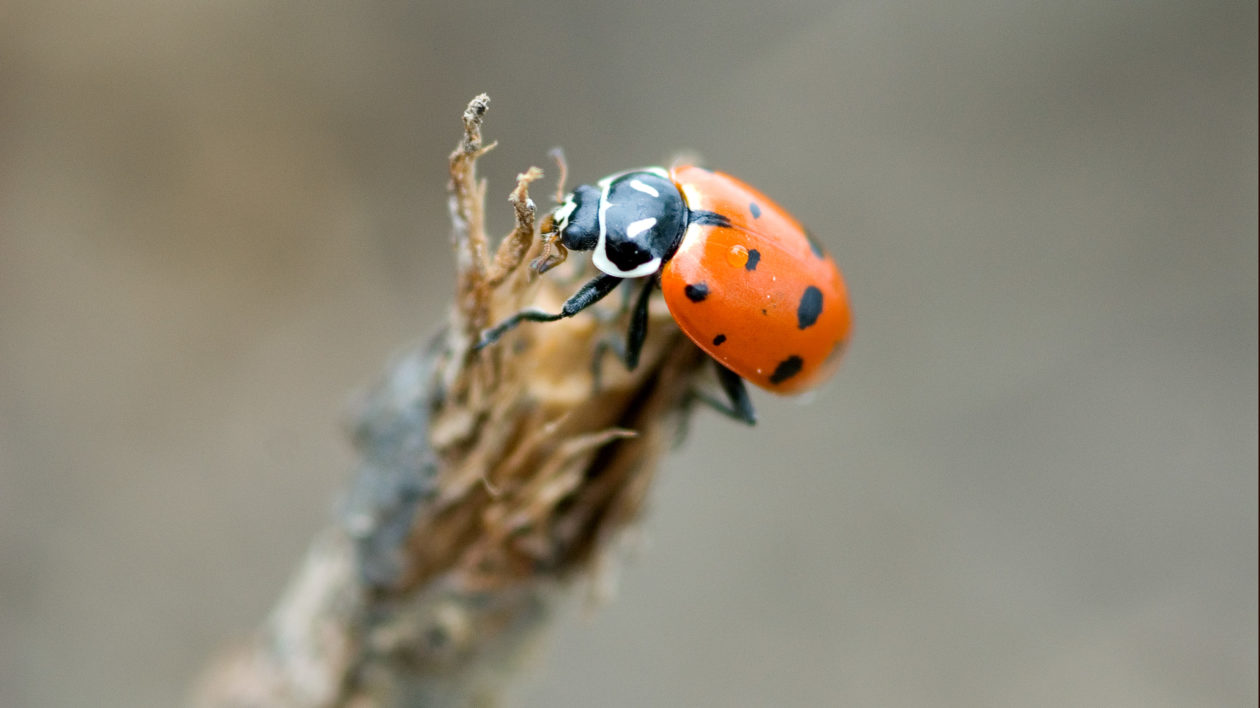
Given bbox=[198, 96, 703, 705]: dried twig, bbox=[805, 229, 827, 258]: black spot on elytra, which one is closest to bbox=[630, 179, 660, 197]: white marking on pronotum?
bbox=[198, 96, 703, 705]: dried twig

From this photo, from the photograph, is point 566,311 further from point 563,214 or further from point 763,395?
point 763,395

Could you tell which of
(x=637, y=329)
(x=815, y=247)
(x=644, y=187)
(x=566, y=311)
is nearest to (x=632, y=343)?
(x=637, y=329)

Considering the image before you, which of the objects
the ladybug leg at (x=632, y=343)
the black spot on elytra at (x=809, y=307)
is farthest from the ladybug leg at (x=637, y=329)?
the black spot on elytra at (x=809, y=307)

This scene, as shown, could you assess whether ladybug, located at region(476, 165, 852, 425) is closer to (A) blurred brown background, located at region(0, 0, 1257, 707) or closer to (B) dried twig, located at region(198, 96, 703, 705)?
(B) dried twig, located at region(198, 96, 703, 705)

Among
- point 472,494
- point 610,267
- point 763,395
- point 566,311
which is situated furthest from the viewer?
point 763,395

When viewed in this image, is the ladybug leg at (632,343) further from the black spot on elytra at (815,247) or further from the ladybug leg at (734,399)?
the black spot on elytra at (815,247)

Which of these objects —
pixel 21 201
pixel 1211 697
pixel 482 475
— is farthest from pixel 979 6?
pixel 21 201

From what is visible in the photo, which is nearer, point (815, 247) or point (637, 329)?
point (637, 329)
